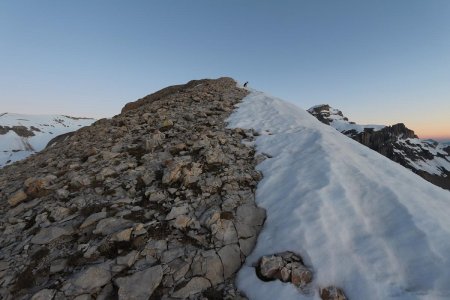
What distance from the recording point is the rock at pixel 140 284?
6.03 metres

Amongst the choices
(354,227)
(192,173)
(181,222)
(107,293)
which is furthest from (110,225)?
(354,227)

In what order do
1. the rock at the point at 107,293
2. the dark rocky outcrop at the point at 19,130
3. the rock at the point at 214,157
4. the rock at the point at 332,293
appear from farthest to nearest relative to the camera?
the dark rocky outcrop at the point at 19,130 → the rock at the point at 214,157 → the rock at the point at 107,293 → the rock at the point at 332,293

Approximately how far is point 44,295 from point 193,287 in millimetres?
3226

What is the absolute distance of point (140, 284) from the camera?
6.23 meters

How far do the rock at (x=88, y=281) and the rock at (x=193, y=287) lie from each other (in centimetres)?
172

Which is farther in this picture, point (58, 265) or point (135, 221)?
point (135, 221)

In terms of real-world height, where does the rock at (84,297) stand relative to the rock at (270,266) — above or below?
below

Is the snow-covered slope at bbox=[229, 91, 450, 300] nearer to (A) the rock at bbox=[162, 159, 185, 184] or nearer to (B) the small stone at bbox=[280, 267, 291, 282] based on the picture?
(B) the small stone at bbox=[280, 267, 291, 282]

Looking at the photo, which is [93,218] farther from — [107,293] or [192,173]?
[192,173]

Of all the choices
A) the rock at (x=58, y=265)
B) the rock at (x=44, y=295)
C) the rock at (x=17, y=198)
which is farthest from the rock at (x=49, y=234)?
the rock at (x=17, y=198)

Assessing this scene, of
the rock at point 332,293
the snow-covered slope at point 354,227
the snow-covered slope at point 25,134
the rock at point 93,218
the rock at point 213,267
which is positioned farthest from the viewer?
the snow-covered slope at point 25,134

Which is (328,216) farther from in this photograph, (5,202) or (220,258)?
(5,202)

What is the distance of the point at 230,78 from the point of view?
36.4m

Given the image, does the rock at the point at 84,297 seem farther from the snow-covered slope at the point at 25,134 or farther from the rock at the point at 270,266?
the snow-covered slope at the point at 25,134
